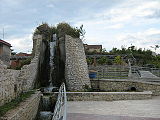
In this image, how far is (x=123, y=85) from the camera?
1683 centimetres

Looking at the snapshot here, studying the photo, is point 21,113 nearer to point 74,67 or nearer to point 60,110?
point 60,110

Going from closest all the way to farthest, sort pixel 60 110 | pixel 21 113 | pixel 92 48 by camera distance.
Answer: pixel 60 110, pixel 21 113, pixel 92 48

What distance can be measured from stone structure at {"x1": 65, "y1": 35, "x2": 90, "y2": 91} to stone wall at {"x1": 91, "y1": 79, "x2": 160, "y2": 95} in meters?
2.00

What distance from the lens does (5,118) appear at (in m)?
5.96

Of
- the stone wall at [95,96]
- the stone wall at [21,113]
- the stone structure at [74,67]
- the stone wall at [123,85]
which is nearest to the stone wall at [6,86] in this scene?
the stone wall at [21,113]

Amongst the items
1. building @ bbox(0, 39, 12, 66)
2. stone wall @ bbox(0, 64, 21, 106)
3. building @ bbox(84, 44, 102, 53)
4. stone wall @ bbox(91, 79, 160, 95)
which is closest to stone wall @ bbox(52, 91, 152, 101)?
stone wall @ bbox(91, 79, 160, 95)

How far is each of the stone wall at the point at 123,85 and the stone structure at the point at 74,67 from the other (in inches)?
78.8

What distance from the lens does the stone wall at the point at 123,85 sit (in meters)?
15.5

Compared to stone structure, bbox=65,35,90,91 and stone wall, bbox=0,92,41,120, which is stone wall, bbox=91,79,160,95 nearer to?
stone structure, bbox=65,35,90,91

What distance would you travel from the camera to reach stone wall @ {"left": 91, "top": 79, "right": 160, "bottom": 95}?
1554 centimetres

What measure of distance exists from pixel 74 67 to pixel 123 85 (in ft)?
13.7

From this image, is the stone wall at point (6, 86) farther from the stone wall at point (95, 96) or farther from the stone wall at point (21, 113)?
the stone wall at point (95, 96)

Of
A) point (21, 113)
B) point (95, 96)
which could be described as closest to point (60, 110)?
point (21, 113)

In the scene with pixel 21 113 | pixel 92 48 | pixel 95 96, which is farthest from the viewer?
pixel 92 48
